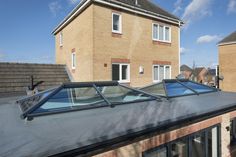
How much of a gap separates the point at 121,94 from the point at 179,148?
2.20 m

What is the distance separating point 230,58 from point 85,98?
25.2 metres

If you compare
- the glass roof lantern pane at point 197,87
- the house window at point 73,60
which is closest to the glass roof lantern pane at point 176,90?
the glass roof lantern pane at point 197,87

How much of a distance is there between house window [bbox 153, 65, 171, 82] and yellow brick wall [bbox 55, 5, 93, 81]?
5268 mm

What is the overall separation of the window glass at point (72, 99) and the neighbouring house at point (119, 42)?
603 centimetres

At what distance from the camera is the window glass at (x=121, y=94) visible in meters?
5.74

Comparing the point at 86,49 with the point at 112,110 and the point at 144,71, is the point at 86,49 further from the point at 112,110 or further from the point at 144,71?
the point at 112,110

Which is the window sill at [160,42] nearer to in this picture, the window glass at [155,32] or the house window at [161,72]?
the window glass at [155,32]

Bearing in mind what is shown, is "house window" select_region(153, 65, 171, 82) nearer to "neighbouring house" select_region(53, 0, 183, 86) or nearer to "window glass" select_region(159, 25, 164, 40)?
"neighbouring house" select_region(53, 0, 183, 86)

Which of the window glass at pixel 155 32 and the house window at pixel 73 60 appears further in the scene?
the window glass at pixel 155 32

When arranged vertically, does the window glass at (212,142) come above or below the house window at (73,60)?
below

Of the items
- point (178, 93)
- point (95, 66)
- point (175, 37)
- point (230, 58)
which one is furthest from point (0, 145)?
point (230, 58)

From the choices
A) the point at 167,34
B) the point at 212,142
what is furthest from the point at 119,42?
the point at 212,142

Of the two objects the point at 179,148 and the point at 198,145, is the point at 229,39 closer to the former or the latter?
the point at 198,145

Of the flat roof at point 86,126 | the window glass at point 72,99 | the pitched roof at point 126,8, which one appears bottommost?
the flat roof at point 86,126
